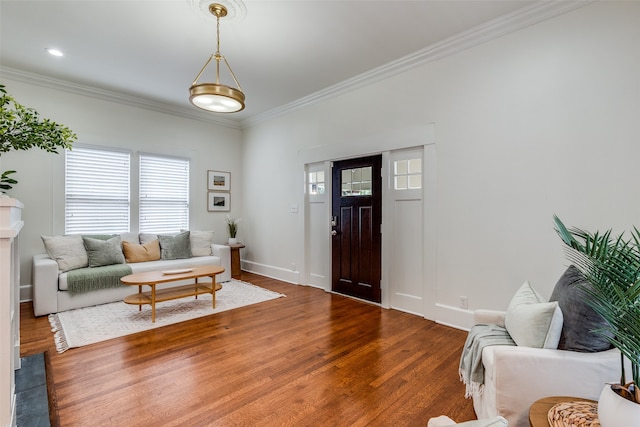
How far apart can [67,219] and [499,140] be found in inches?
229

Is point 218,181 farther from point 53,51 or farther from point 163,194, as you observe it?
point 53,51

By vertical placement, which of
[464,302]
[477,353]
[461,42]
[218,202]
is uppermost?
[461,42]

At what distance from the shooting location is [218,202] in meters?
6.06

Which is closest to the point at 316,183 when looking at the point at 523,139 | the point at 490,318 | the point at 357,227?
the point at 357,227

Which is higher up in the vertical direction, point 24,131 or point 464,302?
point 24,131

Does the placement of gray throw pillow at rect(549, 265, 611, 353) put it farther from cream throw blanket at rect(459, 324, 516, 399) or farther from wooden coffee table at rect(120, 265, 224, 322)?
wooden coffee table at rect(120, 265, 224, 322)

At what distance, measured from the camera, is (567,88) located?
263 centimetres

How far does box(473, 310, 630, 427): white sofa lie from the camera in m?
1.44

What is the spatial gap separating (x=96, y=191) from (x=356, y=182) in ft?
13.3

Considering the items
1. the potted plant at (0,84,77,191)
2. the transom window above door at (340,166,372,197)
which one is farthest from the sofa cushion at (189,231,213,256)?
→ the potted plant at (0,84,77,191)

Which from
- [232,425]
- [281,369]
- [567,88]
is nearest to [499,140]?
[567,88]

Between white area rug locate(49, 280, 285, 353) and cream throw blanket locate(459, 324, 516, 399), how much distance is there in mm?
2857

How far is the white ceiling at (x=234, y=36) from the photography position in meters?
2.74

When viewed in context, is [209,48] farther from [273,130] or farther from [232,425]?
[232,425]
